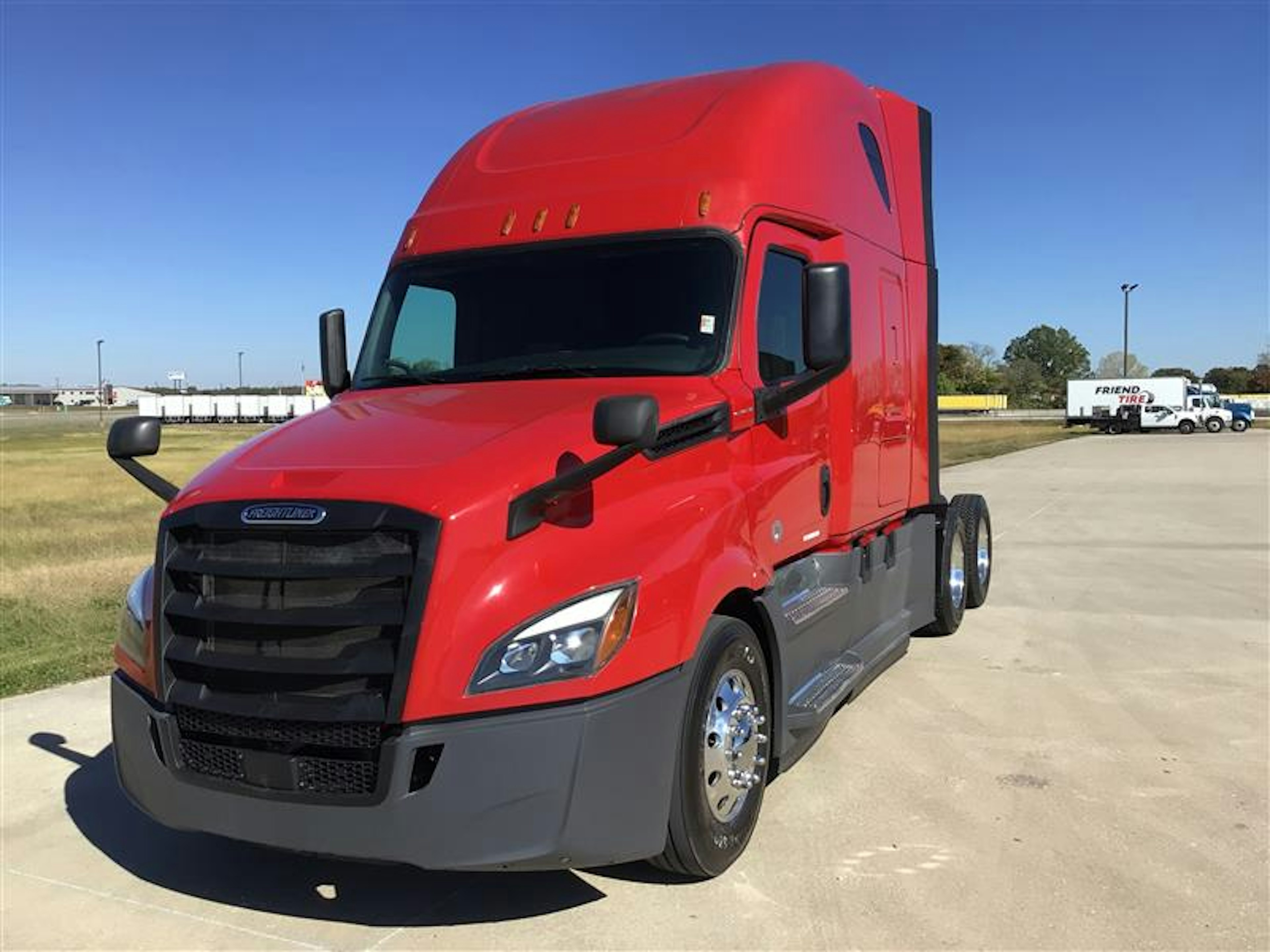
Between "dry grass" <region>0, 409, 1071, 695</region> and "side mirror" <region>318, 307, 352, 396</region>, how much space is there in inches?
123

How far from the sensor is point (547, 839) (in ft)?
9.66

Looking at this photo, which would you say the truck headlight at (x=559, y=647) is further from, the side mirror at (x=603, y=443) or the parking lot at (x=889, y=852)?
the parking lot at (x=889, y=852)

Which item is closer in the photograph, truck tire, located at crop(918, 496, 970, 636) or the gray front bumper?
the gray front bumper

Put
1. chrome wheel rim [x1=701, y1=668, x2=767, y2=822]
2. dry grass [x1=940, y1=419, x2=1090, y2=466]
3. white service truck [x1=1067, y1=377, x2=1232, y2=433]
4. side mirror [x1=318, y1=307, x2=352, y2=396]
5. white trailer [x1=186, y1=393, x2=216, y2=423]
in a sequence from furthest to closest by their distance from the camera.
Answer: white trailer [x1=186, y1=393, x2=216, y2=423] → white service truck [x1=1067, y1=377, x2=1232, y2=433] → dry grass [x1=940, y1=419, x2=1090, y2=466] → side mirror [x1=318, y1=307, x2=352, y2=396] → chrome wheel rim [x1=701, y1=668, x2=767, y2=822]

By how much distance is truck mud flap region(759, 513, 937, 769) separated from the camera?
421cm

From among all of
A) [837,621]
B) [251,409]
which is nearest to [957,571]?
[837,621]

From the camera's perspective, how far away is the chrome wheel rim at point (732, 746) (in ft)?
11.9

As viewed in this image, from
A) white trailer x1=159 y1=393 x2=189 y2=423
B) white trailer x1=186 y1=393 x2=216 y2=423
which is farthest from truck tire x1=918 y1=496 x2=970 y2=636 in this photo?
white trailer x1=186 y1=393 x2=216 y2=423

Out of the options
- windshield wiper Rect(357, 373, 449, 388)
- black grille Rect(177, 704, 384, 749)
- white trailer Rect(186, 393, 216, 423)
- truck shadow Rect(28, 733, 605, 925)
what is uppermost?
white trailer Rect(186, 393, 216, 423)

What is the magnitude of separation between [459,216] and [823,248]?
5.95ft

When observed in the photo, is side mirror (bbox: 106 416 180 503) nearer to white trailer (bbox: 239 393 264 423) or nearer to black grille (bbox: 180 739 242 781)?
black grille (bbox: 180 739 242 781)

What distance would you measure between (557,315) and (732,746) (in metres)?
1.98

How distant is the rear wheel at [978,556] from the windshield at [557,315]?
15.5 feet

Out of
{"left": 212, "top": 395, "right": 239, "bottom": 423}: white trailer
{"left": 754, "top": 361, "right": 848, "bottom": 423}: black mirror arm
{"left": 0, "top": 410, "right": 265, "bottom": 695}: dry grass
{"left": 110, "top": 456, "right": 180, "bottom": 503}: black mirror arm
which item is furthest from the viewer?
{"left": 212, "top": 395, "right": 239, "bottom": 423}: white trailer
